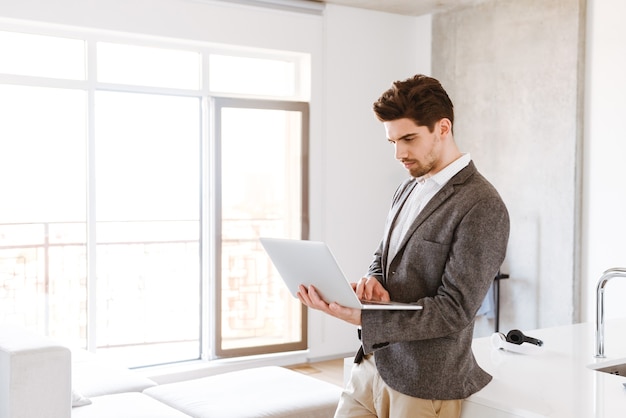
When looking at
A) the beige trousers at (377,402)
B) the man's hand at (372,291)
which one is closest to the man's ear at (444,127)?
the man's hand at (372,291)

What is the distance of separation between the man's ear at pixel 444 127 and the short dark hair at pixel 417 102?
0.01 metres

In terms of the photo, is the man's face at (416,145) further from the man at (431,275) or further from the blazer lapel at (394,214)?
the blazer lapel at (394,214)

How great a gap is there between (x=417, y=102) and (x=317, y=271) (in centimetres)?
47

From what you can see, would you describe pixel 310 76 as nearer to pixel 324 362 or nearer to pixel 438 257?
pixel 324 362

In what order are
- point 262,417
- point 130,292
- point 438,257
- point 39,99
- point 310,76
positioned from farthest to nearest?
point 310,76 → point 130,292 → point 39,99 → point 262,417 → point 438,257

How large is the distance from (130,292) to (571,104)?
3223 mm

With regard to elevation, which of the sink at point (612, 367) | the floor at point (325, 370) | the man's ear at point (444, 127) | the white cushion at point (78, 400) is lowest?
the floor at point (325, 370)

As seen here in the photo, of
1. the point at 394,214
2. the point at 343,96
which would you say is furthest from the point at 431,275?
the point at 343,96

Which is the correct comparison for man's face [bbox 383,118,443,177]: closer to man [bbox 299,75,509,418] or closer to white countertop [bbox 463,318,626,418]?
man [bbox 299,75,509,418]

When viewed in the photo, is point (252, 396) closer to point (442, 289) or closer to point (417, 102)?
point (442, 289)

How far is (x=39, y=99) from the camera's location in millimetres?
4887

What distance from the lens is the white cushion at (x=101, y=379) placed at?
11.4ft

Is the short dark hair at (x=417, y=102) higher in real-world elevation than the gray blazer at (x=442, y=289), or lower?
higher

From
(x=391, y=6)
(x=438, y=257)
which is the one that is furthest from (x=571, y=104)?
(x=438, y=257)
